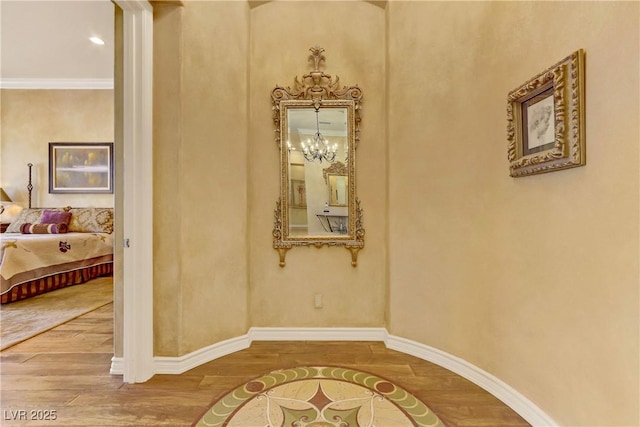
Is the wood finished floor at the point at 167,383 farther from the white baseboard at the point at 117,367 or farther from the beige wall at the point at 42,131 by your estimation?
the beige wall at the point at 42,131

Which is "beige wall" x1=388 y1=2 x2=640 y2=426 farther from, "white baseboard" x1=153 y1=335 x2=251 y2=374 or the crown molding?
the crown molding

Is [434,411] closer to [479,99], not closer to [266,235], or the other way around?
[266,235]

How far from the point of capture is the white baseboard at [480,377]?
4.84 feet

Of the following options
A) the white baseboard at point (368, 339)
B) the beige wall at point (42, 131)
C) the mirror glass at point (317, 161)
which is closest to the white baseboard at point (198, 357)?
the white baseboard at point (368, 339)

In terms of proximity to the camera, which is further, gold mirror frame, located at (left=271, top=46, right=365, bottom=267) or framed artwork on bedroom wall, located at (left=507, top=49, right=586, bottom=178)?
gold mirror frame, located at (left=271, top=46, right=365, bottom=267)

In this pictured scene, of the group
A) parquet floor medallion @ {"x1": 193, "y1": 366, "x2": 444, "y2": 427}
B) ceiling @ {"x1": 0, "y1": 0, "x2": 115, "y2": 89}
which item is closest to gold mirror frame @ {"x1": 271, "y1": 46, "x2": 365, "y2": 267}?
parquet floor medallion @ {"x1": 193, "y1": 366, "x2": 444, "y2": 427}

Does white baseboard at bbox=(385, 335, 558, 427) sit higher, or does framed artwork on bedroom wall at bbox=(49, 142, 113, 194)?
framed artwork on bedroom wall at bbox=(49, 142, 113, 194)

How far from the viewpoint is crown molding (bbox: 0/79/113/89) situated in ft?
16.8

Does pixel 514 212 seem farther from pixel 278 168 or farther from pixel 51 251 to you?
pixel 51 251

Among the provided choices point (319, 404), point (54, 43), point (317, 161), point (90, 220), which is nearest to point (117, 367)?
point (319, 404)

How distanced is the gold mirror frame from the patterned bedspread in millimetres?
3365

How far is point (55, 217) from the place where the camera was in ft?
15.5

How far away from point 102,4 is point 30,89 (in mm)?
3458

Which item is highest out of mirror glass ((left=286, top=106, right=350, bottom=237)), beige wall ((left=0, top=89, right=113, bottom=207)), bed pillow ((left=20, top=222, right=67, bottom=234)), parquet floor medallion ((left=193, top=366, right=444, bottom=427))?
beige wall ((left=0, top=89, right=113, bottom=207))
